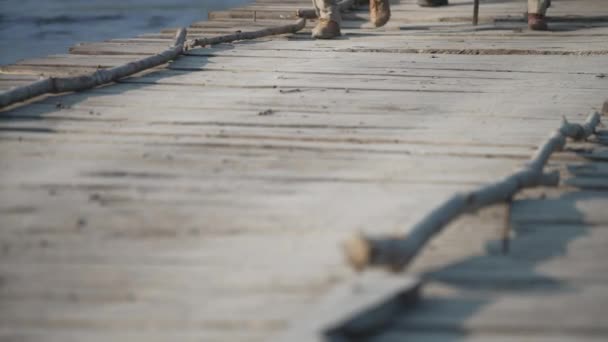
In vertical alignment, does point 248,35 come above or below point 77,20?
below

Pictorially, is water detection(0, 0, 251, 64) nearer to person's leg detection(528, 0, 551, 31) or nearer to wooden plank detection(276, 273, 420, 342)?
person's leg detection(528, 0, 551, 31)

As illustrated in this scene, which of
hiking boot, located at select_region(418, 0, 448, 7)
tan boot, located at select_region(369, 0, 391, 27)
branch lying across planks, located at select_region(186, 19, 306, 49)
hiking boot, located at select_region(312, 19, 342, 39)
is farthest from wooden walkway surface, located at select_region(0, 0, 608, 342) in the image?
hiking boot, located at select_region(418, 0, 448, 7)

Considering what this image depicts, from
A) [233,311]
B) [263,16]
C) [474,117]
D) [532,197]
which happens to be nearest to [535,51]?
[474,117]

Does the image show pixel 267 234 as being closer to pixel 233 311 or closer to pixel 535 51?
pixel 233 311

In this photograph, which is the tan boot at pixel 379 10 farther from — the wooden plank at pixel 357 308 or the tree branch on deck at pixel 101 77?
the wooden plank at pixel 357 308

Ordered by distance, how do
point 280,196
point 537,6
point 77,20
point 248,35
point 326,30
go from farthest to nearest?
point 77,20
point 537,6
point 326,30
point 248,35
point 280,196

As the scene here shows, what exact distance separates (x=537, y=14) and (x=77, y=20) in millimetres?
8929

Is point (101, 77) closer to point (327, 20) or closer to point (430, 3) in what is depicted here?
point (327, 20)

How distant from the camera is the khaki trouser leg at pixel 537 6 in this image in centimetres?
834

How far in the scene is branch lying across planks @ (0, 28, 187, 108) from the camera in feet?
16.5

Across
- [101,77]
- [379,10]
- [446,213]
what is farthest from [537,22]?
[446,213]

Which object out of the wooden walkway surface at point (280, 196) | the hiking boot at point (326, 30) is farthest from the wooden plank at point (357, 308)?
the hiking boot at point (326, 30)

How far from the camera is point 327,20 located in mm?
8047

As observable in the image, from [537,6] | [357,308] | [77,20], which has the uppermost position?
[77,20]
